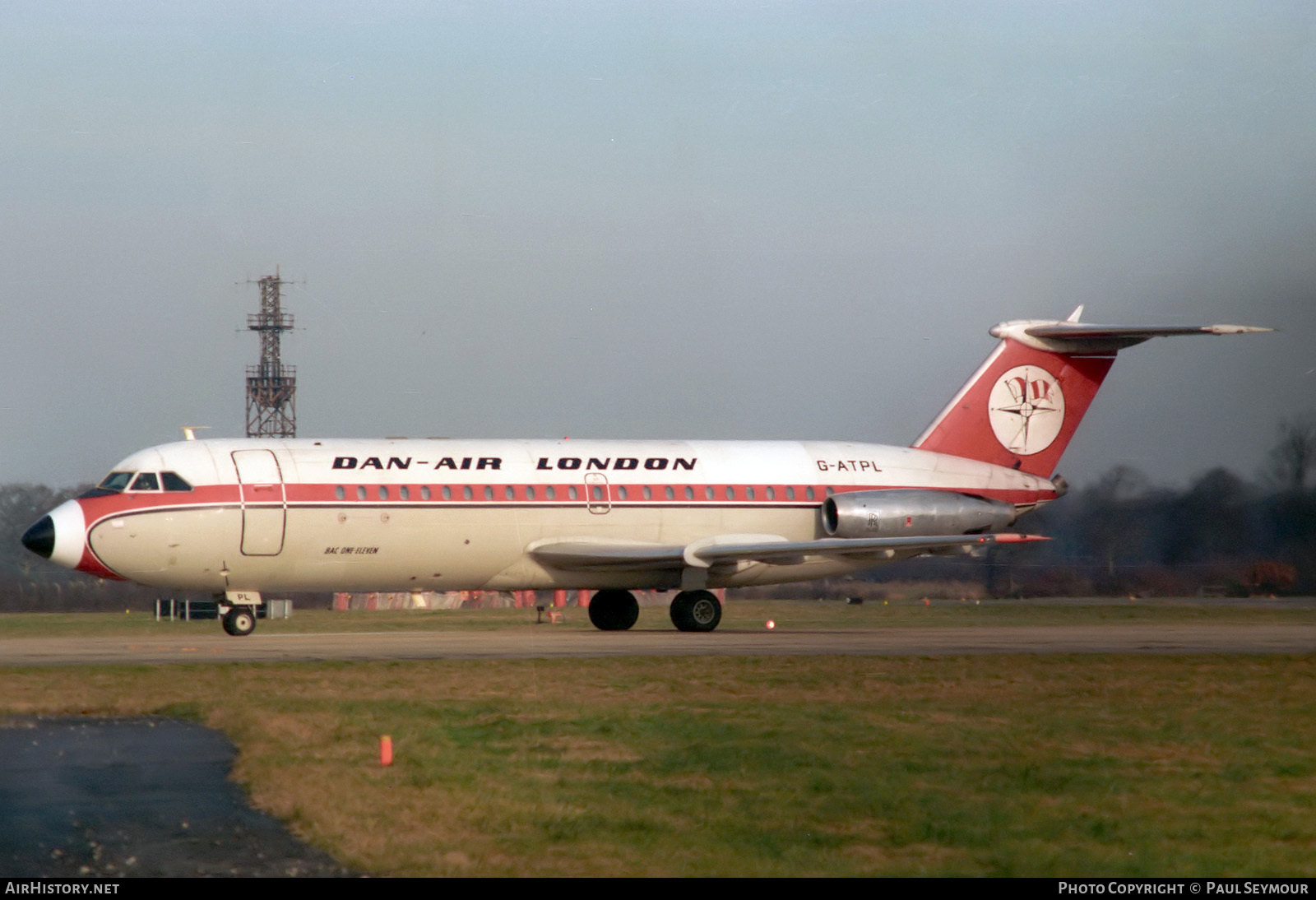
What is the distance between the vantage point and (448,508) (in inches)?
1201

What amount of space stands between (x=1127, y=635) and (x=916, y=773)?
17045 mm

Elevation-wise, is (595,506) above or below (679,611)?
above

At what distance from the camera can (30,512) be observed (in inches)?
2384

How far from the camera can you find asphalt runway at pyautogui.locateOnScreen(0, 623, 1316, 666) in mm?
24156

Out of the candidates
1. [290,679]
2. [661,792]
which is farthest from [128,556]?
[661,792]

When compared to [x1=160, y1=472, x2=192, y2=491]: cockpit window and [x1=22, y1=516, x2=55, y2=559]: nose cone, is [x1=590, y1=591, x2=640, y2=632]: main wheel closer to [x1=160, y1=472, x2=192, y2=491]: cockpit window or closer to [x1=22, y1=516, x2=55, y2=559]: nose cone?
[x1=160, y1=472, x2=192, y2=491]: cockpit window

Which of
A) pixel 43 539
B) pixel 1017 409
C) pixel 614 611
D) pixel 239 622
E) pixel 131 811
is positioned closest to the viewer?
pixel 131 811

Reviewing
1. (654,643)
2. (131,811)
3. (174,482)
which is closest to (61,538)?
(174,482)

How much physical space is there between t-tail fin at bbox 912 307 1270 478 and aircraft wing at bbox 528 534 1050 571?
4.95 meters

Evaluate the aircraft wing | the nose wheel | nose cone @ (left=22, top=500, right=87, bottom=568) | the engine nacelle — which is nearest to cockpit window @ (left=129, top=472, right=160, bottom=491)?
nose cone @ (left=22, top=500, right=87, bottom=568)

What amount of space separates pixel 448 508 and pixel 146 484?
567cm

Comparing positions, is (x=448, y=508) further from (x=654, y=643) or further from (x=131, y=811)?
(x=131, y=811)

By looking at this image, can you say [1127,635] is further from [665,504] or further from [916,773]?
[916,773]

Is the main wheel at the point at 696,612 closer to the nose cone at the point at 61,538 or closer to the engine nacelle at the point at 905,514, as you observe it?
the engine nacelle at the point at 905,514
